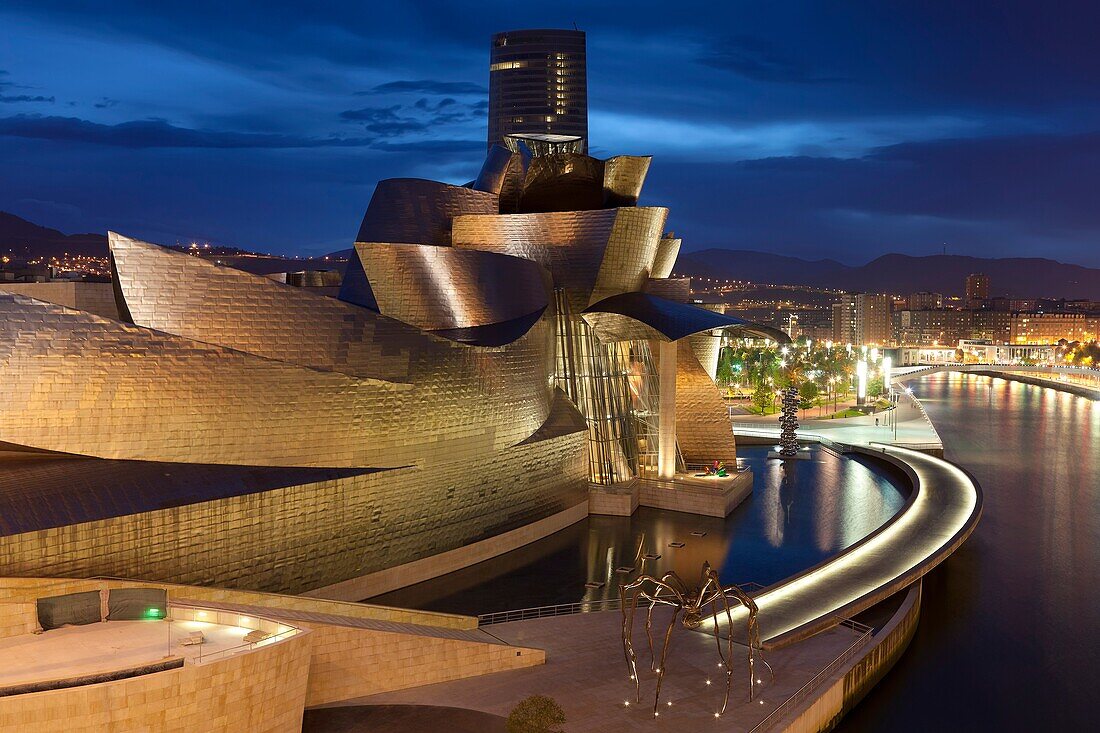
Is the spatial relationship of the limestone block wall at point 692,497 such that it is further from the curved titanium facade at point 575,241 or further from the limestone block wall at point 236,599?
the limestone block wall at point 236,599

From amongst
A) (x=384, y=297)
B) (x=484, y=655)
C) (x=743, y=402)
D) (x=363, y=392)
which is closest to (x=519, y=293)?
(x=384, y=297)

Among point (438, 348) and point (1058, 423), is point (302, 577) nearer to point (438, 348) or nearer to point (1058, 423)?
point (438, 348)

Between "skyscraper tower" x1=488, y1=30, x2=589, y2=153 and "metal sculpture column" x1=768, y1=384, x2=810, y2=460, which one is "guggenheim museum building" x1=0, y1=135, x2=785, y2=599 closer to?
"metal sculpture column" x1=768, y1=384, x2=810, y2=460

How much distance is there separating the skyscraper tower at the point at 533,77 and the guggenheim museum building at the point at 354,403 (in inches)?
4940

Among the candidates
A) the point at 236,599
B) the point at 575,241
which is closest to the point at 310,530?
the point at 236,599

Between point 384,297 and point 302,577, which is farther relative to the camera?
point 384,297

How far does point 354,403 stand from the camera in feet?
69.2

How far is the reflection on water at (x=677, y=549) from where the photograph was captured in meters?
22.2

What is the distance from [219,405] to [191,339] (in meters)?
1.44

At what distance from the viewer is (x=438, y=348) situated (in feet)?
76.4

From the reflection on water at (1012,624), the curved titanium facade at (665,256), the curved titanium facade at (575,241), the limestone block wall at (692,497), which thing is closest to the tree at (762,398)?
the reflection on water at (1012,624)

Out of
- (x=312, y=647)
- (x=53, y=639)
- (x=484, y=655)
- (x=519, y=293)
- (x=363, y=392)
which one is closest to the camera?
(x=53, y=639)

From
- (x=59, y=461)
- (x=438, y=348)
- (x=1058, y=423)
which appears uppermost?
(x=438, y=348)

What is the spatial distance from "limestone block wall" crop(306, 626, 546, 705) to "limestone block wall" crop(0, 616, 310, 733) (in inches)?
38.1
